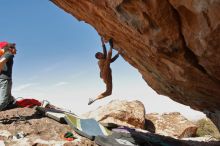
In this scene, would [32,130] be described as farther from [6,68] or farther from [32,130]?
[6,68]

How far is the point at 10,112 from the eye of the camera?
13.7 metres

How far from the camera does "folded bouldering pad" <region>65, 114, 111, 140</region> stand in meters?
12.2

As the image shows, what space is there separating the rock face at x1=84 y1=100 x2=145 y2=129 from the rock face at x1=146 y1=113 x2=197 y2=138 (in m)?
1.93

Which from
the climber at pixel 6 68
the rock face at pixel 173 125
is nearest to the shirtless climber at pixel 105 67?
the climber at pixel 6 68

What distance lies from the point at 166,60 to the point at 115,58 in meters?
4.24

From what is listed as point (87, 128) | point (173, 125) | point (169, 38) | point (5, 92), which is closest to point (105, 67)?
point (87, 128)

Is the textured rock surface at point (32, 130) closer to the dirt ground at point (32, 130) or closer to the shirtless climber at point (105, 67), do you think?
the dirt ground at point (32, 130)

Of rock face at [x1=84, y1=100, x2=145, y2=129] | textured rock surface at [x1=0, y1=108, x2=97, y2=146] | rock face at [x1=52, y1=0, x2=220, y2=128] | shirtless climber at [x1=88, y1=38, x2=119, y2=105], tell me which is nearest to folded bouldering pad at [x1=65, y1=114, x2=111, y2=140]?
textured rock surface at [x1=0, y1=108, x2=97, y2=146]

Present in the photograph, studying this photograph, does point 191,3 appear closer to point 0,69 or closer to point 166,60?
point 166,60

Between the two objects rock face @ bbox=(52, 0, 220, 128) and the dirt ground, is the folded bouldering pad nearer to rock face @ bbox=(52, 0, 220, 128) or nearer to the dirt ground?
the dirt ground

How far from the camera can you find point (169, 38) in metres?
9.77

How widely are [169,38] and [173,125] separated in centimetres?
1562

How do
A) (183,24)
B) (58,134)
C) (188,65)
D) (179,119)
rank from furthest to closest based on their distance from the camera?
A: 1. (179,119)
2. (58,134)
3. (188,65)
4. (183,24)

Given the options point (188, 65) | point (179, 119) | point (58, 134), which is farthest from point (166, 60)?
point (179, 119)
